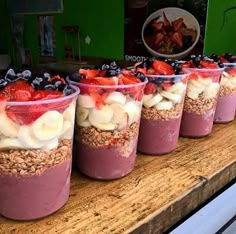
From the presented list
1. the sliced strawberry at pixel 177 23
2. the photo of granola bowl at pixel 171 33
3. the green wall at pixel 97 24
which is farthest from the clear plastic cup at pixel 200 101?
the green wall at pixel 97 24

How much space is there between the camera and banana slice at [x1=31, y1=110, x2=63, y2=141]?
564 mm

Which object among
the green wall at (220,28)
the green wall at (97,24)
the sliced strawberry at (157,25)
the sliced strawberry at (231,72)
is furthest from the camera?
the green wall at (97,24)

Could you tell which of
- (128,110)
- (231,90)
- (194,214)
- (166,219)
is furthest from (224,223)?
(231,90)

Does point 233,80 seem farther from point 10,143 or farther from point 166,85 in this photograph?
point 10,143

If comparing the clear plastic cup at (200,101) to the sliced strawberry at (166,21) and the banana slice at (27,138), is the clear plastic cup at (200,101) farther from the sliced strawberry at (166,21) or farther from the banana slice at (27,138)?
the sliced strawberry at (166,21)

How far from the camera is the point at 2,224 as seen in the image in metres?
0.62

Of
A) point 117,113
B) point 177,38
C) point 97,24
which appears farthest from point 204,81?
point 97,24

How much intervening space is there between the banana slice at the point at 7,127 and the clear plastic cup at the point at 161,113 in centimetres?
39

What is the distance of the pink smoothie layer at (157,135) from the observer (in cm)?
90

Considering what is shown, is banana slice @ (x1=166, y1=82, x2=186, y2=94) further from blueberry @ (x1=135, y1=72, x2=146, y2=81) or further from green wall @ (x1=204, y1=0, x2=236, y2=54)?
green wall @ (x1=204, y1=0, x2=236, y2=54)

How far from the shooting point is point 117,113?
2.34 ft

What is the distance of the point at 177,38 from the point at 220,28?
0.36 metres

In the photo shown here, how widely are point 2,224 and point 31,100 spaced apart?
0.25 meters

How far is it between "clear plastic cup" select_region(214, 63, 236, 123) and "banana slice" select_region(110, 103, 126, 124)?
55cm
